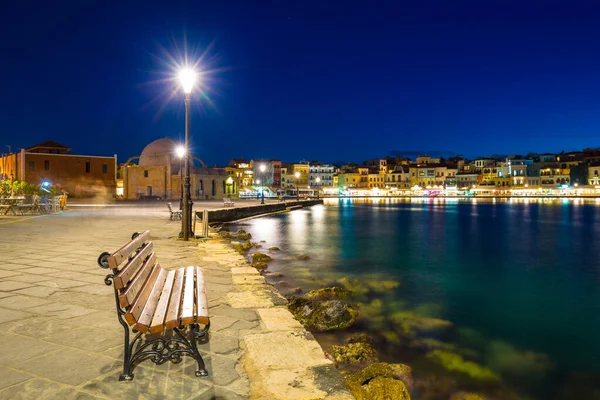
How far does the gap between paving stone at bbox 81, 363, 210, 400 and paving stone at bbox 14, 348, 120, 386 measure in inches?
5.1

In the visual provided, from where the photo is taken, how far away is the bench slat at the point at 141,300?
315cm

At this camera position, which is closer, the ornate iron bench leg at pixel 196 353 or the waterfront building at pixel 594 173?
the ornate iron bench leg at pixel 196 353

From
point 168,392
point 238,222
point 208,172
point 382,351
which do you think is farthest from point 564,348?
point 208,172

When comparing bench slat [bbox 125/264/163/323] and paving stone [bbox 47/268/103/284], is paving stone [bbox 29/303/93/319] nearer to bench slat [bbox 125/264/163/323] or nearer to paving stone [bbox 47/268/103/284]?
bench slat [bbox 125/264/163/323]

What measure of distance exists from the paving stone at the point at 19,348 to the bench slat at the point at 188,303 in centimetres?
120

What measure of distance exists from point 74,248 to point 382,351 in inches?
288

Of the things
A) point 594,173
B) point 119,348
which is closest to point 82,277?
point 119,348

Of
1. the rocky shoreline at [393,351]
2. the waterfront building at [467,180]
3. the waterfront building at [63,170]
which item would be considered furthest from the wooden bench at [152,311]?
the waterfront building at [467,180]

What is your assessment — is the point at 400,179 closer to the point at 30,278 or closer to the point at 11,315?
the point at 30,278

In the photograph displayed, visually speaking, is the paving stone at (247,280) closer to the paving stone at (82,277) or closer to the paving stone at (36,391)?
the paving stone at (82,277)

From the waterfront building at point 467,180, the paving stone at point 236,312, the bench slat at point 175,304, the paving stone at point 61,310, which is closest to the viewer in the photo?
the bench slat at point 175,304

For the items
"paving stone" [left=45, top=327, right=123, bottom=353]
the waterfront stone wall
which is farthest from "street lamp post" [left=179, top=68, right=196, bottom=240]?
the waterfront stone wall

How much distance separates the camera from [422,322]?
7.87 m

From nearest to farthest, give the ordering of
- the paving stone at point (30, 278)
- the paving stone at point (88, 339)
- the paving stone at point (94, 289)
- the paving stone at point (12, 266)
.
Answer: the paving stone at point (88, 339) → the paving stone at point (94, 289) → the paving stone at point (30, 278) → the paving stone at point (12, 266)
